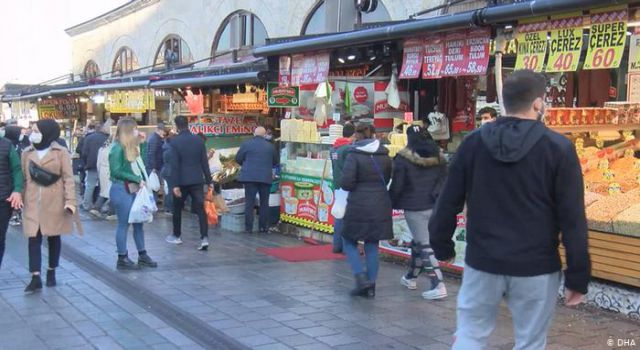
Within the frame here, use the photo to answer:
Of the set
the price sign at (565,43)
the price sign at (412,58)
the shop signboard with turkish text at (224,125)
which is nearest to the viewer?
the price sign at (565,43)

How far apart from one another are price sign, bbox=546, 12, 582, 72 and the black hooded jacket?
12.1 ft

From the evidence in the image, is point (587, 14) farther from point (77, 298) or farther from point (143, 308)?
point (77, 298)

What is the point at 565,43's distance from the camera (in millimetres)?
6535

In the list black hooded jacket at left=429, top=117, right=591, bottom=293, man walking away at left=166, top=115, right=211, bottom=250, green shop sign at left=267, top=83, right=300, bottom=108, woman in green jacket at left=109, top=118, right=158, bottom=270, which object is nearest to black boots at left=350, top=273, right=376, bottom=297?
woman in green jacket at left=109, top=118, right=158, bottom=270

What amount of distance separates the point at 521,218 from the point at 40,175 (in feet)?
16.8

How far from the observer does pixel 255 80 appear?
1163 centimetres

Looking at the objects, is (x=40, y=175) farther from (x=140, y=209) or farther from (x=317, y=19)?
(x=317, y=19)

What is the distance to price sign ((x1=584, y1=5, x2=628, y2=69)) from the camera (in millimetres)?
6074

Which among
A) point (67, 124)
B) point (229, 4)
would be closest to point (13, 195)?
point (229, 4)

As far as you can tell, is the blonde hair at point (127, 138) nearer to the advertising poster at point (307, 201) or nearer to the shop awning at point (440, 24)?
the shop awning at point (440, 24)

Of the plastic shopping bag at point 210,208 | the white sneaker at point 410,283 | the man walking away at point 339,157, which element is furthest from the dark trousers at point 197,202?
the white sneaker at point 410,283

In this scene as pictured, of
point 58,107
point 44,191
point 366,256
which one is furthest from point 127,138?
point 58,107

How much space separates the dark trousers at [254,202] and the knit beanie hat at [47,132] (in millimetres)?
4142

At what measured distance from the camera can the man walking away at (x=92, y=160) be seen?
42.1 feet
